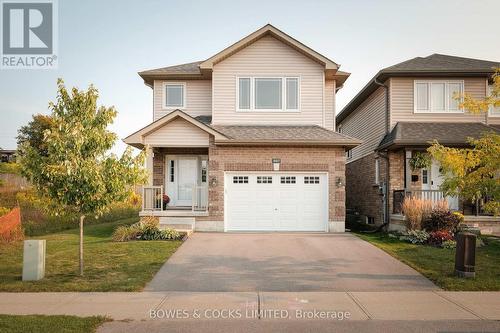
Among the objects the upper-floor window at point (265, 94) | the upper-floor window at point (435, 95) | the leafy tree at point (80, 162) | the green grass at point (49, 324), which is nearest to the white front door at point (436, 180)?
the upper-floor window at point (435, 95)

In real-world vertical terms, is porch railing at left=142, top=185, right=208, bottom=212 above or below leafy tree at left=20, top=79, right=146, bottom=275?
below

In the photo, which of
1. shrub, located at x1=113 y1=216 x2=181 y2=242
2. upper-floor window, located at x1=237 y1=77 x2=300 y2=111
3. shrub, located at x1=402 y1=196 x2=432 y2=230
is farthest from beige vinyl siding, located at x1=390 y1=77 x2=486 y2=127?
shrub, located at x1=113 y1=216 x2=181 y2=242

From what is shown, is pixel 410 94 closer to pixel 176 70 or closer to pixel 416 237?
pixel 416 237

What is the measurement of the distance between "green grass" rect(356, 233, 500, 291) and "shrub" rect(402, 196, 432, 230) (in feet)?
2.87

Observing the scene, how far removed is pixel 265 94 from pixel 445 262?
33.5ft

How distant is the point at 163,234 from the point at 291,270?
584cm

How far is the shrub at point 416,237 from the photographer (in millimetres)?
14055

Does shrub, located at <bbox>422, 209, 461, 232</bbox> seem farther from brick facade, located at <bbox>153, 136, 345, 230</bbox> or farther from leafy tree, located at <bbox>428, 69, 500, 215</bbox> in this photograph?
brick facade, located at <bbox>153, 136, 345, 230</bbox>

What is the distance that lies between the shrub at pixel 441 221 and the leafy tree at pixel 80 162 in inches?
413

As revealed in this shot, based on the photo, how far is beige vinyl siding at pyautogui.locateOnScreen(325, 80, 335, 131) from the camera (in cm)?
1919

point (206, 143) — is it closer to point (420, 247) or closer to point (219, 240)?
point (219, 240)

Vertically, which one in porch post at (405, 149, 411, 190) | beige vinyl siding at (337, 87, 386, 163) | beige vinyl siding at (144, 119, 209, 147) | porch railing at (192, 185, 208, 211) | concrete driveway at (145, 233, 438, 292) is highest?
beige vinyl siding at (337, 87, 386, 163)

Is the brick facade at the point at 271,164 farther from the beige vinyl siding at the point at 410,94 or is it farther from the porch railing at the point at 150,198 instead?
the beige vinyl siding at the point at 410,94

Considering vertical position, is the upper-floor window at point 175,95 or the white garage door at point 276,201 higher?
the upper-floor window at point 175,95
